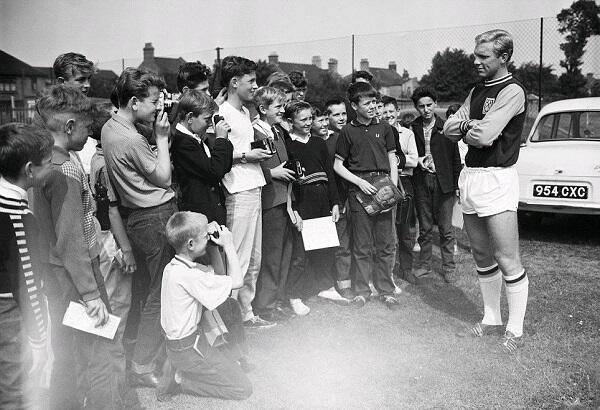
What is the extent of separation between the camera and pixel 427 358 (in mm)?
4422

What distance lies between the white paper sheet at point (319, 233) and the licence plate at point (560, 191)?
154 inches

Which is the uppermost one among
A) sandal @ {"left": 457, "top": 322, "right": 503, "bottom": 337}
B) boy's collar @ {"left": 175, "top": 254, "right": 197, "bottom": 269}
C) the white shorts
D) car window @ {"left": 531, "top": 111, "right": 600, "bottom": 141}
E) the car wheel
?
car window @ {"left": 531, "top": 111, "right": 600, "bottom": 141}

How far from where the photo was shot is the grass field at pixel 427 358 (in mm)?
3773

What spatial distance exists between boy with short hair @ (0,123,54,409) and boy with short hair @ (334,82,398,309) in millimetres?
3377

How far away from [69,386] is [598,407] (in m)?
3.22

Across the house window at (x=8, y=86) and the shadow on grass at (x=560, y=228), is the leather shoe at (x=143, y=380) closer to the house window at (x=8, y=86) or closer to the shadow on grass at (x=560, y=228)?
the shadow on grass at (x=560, y=228)

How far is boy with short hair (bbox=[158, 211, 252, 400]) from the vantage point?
148 inches

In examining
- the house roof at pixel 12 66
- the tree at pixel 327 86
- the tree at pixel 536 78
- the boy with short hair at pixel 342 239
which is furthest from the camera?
the tree at pixel 327 86

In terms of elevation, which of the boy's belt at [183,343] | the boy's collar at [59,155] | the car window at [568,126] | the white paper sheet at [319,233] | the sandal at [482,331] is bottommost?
the sandal at [482,331]

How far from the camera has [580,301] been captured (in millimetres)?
5734

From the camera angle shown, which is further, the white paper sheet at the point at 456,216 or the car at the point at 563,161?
the car at the point at 563,161

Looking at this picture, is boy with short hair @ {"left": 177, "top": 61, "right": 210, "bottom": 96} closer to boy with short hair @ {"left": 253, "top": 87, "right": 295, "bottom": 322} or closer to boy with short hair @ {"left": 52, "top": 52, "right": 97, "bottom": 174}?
boy with short hair @ {"left": 253, "top": 87, "right": 295, "bottom": 322}

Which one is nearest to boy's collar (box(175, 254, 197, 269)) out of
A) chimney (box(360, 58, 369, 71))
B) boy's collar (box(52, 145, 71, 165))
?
boy's collar (box(52, 145, 71, 165))

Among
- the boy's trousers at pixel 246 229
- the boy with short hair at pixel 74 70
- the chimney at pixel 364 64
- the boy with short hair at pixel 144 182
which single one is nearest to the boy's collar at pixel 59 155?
the boy with short hair at pixel 144 182
